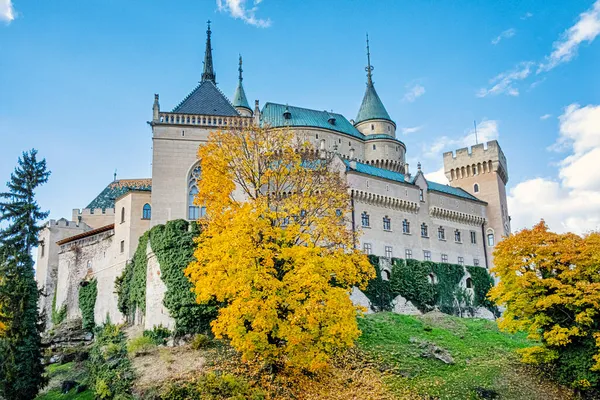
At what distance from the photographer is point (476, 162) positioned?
6016 centimetres

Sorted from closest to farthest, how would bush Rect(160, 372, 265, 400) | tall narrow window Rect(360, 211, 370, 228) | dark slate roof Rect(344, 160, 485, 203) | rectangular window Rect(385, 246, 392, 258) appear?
bush Rect(160, 372, 265, 400) < tall narrow window Rect(360, 211, 370, 228) < rectangular window Rect(385, 246, 392, 258) < dark slate roof Rect(344, 160, 485, 203)

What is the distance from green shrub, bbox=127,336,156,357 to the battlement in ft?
139

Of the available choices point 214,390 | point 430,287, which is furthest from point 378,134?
point 214,390

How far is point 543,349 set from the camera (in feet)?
87.8

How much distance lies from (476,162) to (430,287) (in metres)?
22.7

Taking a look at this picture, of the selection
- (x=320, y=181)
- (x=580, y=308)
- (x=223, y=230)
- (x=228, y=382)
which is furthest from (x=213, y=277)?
(x=580, y=308)

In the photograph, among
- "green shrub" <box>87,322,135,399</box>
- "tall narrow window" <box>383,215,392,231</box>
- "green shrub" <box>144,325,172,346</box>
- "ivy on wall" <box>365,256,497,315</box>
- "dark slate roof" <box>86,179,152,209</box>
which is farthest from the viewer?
"dark slate roof" <box>86,179,152,209</box>

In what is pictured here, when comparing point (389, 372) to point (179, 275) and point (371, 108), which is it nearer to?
point (179, 275)

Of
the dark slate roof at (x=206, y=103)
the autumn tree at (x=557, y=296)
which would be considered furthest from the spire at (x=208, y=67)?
the autumn tree at (x=557, y=296)

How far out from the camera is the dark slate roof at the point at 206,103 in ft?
119


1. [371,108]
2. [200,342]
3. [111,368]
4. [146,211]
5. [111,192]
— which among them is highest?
[371,108]

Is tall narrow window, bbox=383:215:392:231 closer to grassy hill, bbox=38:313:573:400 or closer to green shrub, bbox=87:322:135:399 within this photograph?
grassy hill, bbox=38:313:573:400

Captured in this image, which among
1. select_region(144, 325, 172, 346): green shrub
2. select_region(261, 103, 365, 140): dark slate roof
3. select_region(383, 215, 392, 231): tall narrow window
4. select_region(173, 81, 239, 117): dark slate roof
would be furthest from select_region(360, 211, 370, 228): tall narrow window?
select_region(144, 325, 172, 346): green shrub

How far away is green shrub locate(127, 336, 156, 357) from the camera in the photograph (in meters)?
26.9
